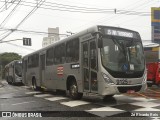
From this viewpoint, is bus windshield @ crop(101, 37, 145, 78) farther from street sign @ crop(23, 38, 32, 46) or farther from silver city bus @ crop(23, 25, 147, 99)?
street sign @ crop(23, 38, 32, 46)

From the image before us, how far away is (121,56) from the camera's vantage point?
11492 millimetres

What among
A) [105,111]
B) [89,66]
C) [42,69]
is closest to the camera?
[105,111]

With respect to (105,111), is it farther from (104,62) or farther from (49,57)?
(49,57)

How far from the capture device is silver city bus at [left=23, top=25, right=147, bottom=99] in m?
11.2

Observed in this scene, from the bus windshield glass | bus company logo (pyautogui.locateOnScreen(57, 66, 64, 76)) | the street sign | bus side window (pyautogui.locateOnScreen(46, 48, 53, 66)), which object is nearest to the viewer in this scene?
bus company logo (pyautogui.locateOnScreen(57, 66, 64, 76))

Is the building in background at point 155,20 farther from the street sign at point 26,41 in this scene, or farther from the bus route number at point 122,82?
the bus route number at point 122,82

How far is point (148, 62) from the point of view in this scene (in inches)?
805

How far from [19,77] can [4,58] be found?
65.6m

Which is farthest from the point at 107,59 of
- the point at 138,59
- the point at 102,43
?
the point at 138,59

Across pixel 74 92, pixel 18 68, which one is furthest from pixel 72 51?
pixel 18 68

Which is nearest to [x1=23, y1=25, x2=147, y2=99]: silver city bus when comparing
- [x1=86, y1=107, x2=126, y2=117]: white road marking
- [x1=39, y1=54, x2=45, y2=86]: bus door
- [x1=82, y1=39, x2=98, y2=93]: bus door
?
[x1=82, y1=39, x2=98, y2=93]: bus door

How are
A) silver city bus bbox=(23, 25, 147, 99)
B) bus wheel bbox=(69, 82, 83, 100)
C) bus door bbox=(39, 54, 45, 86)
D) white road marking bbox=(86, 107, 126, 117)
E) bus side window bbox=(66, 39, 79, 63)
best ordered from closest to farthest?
1. white road marking bbox=(86, 107, 126, 117)
2. silver city bus bbox=(23, 25, 147, 99)
3. bus side window bbox=(66, 39, 79, 63)
4. bus wheel bbox=(69, 82, 83, 100)
5. bus door bbox=(39, 54, 45, 86)

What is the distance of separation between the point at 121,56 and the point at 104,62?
0.77 metres

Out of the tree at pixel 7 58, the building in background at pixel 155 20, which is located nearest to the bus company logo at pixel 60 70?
the building in background at pixel 155 20
